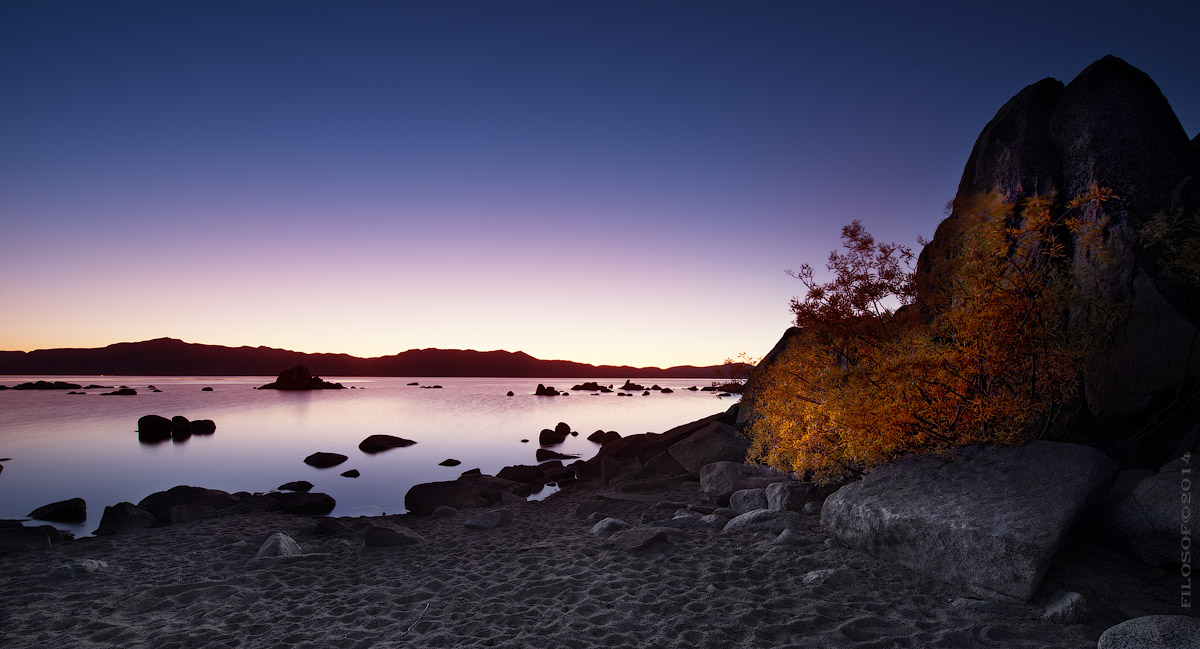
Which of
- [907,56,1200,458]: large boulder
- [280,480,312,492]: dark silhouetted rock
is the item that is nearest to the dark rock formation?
[280,480,312,492]: dark silhouetted rock

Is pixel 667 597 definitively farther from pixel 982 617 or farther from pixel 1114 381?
pixel 1114 381

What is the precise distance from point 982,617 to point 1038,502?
1.72 meters

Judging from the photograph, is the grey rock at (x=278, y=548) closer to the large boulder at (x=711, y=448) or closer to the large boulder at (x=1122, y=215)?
the large boulder at (x=711, y=448)

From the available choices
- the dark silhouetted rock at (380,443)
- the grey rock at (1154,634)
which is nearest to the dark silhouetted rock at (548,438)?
the dark silhouetted rock at (380,443)

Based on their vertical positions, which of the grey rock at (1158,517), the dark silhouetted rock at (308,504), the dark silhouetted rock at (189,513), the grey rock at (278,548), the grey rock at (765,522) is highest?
the grey rock at (1158,517)

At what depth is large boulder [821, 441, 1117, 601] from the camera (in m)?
6.04

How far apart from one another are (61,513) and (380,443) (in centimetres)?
1515

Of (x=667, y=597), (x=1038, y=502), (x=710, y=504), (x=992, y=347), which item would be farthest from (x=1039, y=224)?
(x=710, y=504)

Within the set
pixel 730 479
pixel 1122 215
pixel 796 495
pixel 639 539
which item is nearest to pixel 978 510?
pixel 796 495

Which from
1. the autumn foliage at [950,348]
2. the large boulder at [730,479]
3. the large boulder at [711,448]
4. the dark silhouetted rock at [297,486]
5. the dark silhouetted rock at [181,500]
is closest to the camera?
the autumn foliage at [950,348]

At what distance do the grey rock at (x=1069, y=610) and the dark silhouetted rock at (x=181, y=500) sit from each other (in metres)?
16.7

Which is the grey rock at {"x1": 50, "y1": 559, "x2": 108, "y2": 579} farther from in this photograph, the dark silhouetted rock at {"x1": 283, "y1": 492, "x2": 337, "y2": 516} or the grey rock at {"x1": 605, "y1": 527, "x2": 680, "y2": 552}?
the grey rock at {"x1": 605, "y1": 527, "x2": 680, "y2": 552}

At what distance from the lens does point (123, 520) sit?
12.2 m

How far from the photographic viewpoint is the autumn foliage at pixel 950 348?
300 inches
